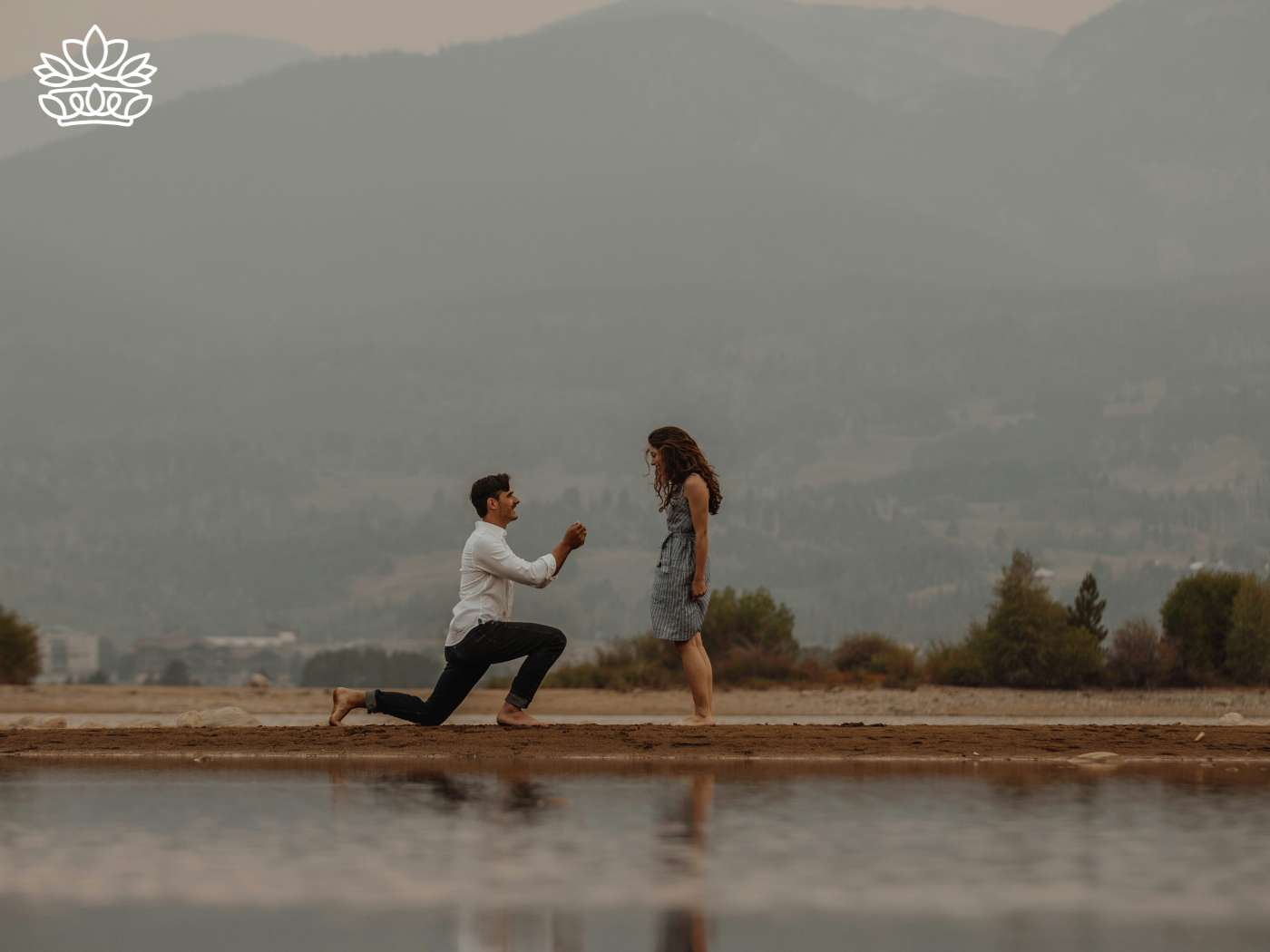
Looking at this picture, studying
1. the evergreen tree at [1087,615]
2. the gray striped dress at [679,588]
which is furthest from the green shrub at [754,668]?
the gray striped dress at [679,588]

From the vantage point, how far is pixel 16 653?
3073cm

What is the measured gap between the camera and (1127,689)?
26094mm

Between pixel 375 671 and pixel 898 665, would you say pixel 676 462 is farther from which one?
pixel 375 671

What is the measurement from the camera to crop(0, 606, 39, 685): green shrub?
A: 30.5m

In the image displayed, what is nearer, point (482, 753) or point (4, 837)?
point (4, 837)

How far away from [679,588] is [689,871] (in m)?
6.63

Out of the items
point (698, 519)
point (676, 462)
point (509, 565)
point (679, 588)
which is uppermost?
point (676, 462)

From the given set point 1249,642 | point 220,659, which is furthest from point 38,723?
point 220,659

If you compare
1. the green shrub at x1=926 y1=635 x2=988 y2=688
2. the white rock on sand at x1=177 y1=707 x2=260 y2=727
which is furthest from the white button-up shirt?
the green shrub at x1=926 y1=635 x2=988 y2=688

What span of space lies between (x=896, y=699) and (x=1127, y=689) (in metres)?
3.68

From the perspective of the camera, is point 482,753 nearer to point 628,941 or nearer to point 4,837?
point 4,837

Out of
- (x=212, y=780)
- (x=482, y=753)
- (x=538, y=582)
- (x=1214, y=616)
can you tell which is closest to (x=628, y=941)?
(x=212, y=780)

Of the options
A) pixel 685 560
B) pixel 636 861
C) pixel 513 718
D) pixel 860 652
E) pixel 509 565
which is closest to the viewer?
pixel 636 861

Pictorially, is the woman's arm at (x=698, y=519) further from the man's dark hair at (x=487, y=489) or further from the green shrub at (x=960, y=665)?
the green shrub at (x=960, y=665)
